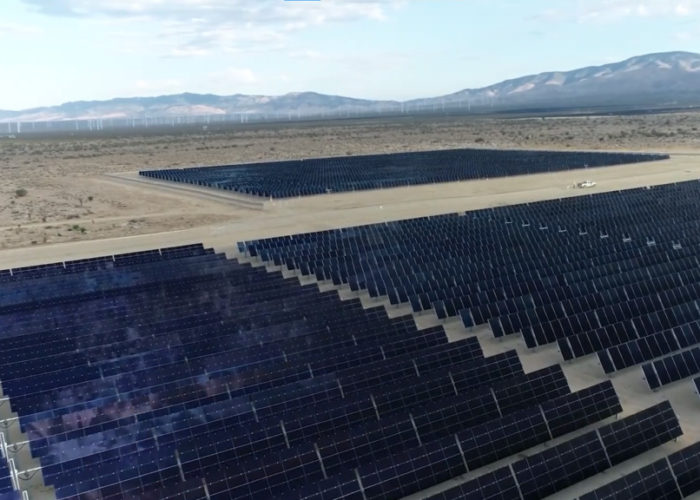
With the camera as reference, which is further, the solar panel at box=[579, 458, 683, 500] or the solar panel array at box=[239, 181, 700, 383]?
the solar panel array at box=[239, 181, 700, 383]

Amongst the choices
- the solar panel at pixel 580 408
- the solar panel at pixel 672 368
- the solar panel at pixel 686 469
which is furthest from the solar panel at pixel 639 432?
the solar panel at pixel 672 368

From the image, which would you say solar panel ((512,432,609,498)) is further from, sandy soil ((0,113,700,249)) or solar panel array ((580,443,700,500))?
sandy soil ((0,113,700,249))

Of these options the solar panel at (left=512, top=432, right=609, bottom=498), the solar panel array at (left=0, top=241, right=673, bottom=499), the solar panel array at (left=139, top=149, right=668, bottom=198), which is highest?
the solar panel array at (left=139, top=149, right=668, bottom=198)

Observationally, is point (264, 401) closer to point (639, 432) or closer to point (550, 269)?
point (639, 432)

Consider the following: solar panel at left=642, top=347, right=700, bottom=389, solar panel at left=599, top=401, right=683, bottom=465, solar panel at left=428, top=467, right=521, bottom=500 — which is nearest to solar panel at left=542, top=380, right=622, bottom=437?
solar panel at left=599, top=401, right=683, bottom=465

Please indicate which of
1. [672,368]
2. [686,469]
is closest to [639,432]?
[686,469]

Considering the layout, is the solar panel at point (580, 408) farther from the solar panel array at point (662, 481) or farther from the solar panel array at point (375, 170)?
the solar panel array at point (375, 170)

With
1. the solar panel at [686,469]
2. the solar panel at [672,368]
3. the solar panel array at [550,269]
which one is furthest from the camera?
the solar panel array at [550,269]
